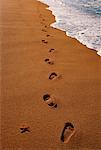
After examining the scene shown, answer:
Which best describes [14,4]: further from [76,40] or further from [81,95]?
[81,95]

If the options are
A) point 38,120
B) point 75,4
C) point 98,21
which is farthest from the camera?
point 75,4

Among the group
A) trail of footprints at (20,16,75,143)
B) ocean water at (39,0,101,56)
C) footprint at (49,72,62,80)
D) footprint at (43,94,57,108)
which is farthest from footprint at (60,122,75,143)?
ocean water at (39,0,101,56)

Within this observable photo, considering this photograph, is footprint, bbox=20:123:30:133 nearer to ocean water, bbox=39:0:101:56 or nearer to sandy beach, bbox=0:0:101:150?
sandy beach, bbox=0:0:101:150

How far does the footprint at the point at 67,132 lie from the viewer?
9.25ft

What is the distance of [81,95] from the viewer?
344cm

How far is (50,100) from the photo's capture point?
3.32m

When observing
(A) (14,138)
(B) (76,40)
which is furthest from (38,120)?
(B) (76,40)

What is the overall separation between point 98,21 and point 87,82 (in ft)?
9.39

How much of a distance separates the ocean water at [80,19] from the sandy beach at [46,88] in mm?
246

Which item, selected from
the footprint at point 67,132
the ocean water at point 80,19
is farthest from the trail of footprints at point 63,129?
the ocean water at point 80,19

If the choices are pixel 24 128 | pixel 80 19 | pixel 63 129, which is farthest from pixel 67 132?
pixel 80 19

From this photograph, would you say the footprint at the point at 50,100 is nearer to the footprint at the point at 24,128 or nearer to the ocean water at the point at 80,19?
the footprint at the point at 24,128

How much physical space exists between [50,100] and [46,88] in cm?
25

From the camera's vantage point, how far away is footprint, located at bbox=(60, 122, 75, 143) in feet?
9.25
